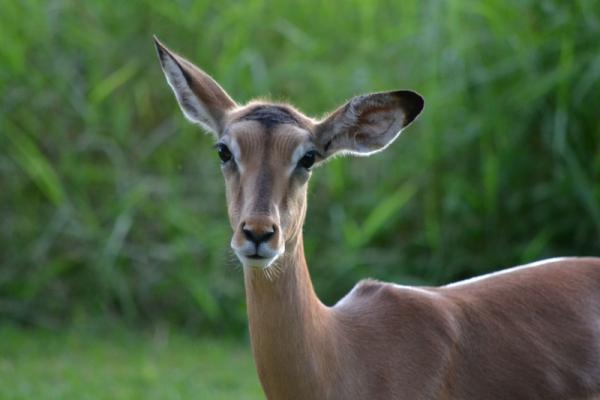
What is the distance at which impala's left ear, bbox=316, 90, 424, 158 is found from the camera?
16.9 feet

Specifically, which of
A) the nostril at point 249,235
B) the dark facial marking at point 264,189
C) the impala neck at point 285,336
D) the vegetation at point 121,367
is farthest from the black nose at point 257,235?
the vegetation at point 121,367

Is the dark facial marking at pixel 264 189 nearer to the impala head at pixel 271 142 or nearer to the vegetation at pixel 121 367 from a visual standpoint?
the impala head at pixel 271 142

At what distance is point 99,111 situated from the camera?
9562 mm

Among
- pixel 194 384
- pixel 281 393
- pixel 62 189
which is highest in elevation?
pixel 62 189

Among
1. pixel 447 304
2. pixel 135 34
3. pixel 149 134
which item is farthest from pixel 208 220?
pixel 447 304

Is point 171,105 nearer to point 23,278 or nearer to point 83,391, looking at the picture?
point 23,278

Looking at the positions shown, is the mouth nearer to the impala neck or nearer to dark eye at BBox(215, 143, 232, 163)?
the impala neck

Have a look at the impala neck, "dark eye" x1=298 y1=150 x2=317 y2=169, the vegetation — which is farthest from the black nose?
the vegetation

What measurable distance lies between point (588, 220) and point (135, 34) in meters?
3.49

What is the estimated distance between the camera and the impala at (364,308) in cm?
491

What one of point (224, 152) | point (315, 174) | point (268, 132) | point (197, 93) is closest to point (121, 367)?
point (315, 174)

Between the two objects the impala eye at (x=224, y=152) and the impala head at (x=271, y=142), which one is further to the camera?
the impala eye at (x=224, y=152)

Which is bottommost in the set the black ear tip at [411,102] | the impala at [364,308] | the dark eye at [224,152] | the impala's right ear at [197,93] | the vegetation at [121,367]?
the vegetation at [121,367]

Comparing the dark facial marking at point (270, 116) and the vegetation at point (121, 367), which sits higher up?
the dark facial marking at point (270, 116)
